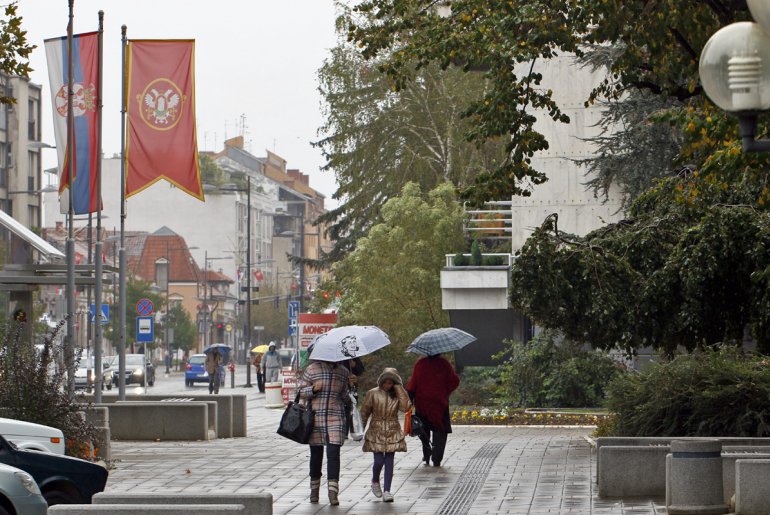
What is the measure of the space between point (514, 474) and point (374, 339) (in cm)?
351

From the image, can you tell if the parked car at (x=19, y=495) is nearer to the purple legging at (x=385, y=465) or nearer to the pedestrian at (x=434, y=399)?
the purple legging at (x=385, y=465)

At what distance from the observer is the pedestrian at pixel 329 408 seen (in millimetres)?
16547

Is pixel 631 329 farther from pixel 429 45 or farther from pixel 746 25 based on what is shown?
pixel 746 25

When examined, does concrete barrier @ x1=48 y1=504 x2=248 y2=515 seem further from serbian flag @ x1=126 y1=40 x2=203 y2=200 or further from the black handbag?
serbian flag @ x1=126 y1=40 x2=203 y2=200

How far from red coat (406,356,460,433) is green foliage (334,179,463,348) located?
1044 inches

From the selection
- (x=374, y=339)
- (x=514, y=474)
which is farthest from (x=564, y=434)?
(x=374, y=339)

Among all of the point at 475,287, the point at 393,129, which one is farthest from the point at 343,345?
the point at 393,129

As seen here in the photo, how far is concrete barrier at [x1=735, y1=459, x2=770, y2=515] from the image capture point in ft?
47.0

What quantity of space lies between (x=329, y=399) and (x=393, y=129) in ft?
146

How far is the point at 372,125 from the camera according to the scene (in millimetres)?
60750

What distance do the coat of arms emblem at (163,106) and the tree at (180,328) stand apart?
83.8m

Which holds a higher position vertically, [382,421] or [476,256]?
[476,256]

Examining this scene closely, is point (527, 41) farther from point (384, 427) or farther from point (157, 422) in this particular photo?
point (157, 422)

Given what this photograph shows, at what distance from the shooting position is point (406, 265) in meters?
50.3
